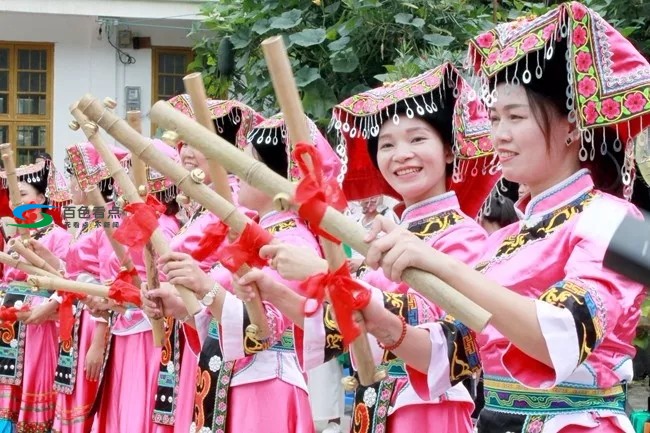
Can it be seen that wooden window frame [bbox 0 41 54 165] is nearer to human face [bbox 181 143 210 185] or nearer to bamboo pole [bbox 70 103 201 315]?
human face [bbox 181 143 210 185]

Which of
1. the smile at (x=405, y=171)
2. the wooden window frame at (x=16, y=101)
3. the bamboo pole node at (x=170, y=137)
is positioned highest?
the wooden window frame at (x=16, y=101)

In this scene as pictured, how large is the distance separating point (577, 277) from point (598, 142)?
402mm

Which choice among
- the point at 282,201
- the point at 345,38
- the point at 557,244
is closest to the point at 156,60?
the point at 345,38

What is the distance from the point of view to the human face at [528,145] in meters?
2.26

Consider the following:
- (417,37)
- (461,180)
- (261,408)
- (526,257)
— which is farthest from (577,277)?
(417,37)

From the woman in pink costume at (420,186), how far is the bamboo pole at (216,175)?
0.12 m

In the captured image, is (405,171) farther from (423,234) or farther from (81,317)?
(81,317)

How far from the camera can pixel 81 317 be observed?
5711 millimetres

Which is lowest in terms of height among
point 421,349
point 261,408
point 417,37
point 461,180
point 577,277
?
point 261,408

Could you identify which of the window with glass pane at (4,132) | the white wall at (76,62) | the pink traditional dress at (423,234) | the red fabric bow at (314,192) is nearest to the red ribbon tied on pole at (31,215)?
the pink traditional dress at (423,234)

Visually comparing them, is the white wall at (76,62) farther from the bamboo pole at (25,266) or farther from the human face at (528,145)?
the human face at (528,145)

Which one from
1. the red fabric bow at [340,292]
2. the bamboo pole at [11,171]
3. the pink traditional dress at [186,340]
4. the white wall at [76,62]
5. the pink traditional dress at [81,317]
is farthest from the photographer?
the white wall at [76,62]

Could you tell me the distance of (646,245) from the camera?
2.96ft

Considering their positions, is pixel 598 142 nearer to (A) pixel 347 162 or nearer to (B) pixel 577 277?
(B) pixel 577 277
